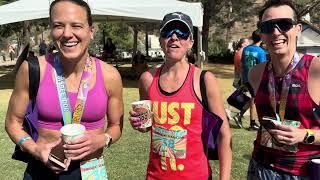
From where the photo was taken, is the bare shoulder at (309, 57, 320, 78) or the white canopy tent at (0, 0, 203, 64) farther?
the white canopy tent at (0, 0, 203, 64)

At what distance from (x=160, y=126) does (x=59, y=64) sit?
0.72m

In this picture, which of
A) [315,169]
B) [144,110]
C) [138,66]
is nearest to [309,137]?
[315,169]

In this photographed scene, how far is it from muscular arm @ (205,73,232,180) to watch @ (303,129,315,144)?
47 cm

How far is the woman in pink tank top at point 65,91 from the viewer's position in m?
2.35

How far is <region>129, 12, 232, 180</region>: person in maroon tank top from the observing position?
259 cm

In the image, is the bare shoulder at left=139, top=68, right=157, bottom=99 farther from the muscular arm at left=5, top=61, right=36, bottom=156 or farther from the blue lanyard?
the muscular arm at left=5, top=61, right=36, bottom=156

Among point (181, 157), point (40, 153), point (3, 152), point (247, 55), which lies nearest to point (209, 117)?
point (181, 157)

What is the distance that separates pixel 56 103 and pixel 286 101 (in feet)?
4.30

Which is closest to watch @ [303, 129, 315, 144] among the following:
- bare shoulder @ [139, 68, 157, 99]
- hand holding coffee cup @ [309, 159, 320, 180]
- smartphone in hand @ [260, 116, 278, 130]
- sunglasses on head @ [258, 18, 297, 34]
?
hand holding coffee cup @ [309, 159, 320, 180]

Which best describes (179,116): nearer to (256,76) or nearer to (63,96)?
(256,76)

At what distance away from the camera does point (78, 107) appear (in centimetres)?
235

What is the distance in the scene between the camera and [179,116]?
2592mm

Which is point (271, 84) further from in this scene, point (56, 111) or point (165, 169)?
point (56, 111)

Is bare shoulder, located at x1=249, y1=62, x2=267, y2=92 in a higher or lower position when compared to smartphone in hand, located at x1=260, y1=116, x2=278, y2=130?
higher
